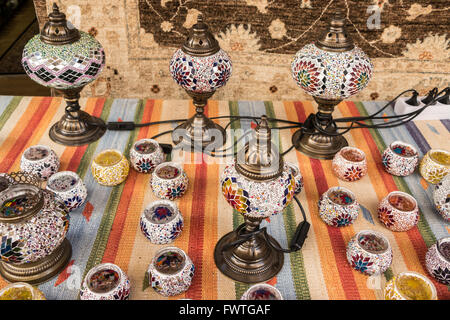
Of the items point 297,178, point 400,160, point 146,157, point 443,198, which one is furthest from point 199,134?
point 443,198

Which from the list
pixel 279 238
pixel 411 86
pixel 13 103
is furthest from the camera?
pixel 411 86

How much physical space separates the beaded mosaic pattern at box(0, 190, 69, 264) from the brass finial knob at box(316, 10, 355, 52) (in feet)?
2.55

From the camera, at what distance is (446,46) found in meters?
1.58

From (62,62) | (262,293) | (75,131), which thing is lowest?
(75,131)

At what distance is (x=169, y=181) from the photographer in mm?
987

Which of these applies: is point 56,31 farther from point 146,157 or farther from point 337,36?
point 337,36

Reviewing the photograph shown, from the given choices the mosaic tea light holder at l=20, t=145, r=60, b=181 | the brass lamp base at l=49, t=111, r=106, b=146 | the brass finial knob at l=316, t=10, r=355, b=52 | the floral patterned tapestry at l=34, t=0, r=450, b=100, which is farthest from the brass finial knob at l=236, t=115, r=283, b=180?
the floral patterned tapestry at l=34, t=0, r=450, b=100

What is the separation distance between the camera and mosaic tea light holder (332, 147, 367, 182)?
108cm

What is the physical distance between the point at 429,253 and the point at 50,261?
80 cm

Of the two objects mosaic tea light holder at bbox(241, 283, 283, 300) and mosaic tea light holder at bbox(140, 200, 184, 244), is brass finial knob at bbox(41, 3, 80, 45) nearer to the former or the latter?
mosaic tea light holder at bbox(140, 200, 184, 244)

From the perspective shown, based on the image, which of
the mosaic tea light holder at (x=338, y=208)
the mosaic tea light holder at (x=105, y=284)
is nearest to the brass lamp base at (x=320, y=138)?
the mosaic tea light holder at (x=338, y=208)

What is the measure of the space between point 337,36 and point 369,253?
57 centimetres
